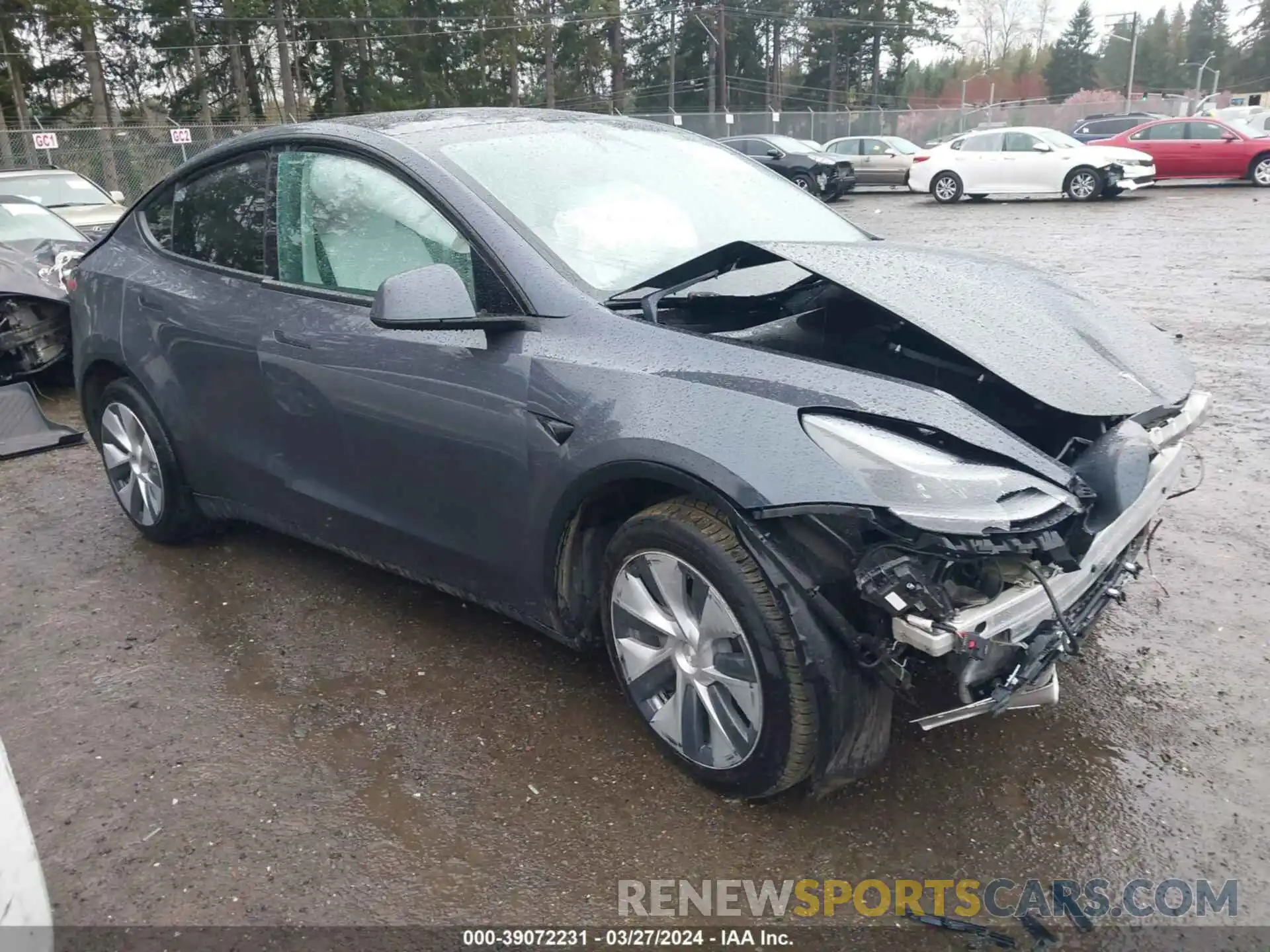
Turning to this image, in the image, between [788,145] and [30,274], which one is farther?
[788,145]

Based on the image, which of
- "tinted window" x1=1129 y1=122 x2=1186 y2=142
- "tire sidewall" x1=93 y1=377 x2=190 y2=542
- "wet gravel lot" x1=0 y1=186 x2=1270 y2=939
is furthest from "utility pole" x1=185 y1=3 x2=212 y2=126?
"wet gravel lot" x1=0 y1=186 x2=1270 y2=939

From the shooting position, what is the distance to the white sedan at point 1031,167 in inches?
741

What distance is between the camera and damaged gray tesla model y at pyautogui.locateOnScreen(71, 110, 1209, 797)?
2129 mm

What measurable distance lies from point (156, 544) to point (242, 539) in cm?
36

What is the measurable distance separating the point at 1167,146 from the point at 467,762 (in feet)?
74.6

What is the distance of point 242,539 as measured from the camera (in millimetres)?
4348

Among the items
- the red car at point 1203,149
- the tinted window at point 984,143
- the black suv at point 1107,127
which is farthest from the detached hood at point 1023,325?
the black suv at point 1107,127

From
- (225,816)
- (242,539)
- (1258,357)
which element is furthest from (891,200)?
(225,816)

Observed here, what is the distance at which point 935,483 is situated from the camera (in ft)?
6.70

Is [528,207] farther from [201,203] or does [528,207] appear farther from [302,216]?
[201,203]

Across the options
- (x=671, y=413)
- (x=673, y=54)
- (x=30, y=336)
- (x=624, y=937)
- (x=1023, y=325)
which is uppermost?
(x=673, y=54)

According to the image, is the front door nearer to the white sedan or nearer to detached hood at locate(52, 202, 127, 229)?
detached hood at locate(52, 202, 127, 229)

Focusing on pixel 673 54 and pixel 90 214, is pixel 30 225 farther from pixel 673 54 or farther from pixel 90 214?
pixel 673 54

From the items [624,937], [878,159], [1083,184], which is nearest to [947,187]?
[1083,184]
